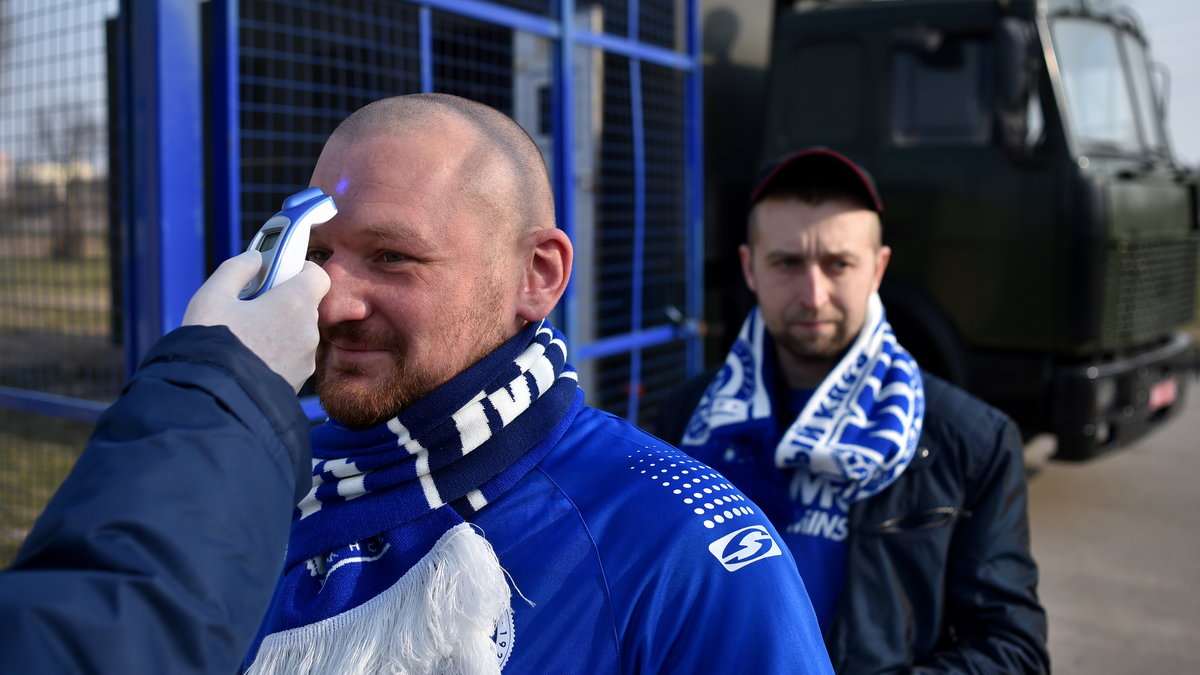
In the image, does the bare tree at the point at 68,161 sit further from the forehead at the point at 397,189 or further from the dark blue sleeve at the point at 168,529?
the dark blue sleeve at the point at 168,529

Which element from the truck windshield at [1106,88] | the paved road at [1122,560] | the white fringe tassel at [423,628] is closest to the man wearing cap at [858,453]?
the white fringe tassel at [423,628]

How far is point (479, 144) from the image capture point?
1.33 m

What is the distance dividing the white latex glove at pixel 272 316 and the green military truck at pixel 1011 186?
4.52 m

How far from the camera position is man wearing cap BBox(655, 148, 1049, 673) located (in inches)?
71.8

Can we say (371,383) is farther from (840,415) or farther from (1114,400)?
(1114,400)

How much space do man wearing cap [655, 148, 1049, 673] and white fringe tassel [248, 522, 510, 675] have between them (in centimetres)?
90

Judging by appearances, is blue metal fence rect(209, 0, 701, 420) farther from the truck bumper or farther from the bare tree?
the truck bumper

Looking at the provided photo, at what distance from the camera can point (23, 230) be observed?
3479 millimetres

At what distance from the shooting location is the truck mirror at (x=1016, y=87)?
4.62 metres

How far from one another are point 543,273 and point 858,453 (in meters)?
0.83

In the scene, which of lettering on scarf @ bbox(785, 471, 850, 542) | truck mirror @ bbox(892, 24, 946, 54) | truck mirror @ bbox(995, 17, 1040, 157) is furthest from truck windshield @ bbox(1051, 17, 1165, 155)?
lettering on scarf @ bbox(785, 471, 850, 542)

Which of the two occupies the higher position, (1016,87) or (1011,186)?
(1016,87)

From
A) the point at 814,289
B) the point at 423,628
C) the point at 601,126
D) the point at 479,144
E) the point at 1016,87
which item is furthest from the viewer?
the point at 601,126

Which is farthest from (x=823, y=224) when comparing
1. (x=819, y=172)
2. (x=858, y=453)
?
(x=858, y=453)
